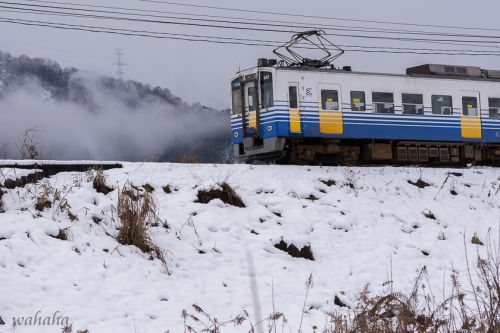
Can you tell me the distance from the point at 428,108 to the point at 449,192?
15.3 feet

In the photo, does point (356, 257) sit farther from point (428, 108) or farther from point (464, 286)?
point (428, 108)

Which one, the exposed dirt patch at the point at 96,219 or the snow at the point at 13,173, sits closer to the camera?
the exposed dirt patch at the point at 96,219

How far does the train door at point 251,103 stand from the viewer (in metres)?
16.6

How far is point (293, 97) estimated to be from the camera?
16.0m

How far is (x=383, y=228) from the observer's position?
11.5 meters

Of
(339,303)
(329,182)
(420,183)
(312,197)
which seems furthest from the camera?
(420,183)

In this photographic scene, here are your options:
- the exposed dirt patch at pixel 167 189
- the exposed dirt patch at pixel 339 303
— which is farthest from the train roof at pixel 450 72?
the exposed dirt patch at pixel 339 303

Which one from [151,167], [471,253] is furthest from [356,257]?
[151,167]

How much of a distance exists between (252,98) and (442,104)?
5.70m

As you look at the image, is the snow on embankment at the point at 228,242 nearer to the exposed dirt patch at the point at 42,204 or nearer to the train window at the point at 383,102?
the exposed dirt patch at the point at 42,204

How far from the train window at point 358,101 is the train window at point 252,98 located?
102 inches

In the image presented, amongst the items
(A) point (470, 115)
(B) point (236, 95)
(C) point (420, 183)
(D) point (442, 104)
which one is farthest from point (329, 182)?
(A) point (470, 115)

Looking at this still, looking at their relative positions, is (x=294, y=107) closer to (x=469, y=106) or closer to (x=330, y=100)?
(x=330, y=100)

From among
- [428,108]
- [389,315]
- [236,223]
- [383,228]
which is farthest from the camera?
[428,108]
